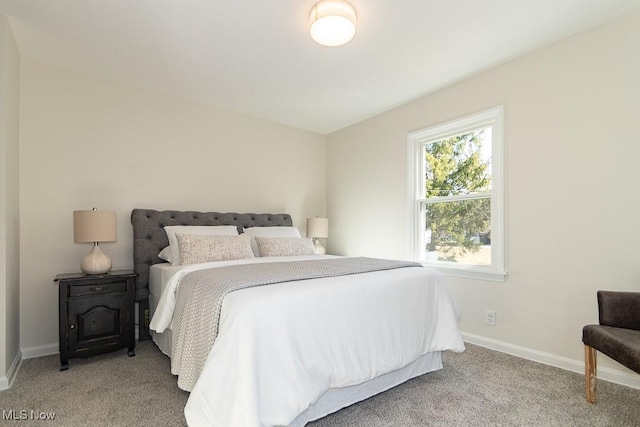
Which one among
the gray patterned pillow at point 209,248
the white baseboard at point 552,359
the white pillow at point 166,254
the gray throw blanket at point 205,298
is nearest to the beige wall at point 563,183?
the white baseboard at point 552,359

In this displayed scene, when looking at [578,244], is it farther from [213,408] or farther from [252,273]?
[213,408]

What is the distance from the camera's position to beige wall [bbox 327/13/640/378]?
2254mm

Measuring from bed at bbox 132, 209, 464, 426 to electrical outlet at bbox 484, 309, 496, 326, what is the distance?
825 millimetres

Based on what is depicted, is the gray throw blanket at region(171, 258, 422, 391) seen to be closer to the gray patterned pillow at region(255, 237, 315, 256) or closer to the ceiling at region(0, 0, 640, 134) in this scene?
the gray patterned pillow at region(255, 237, 315, 256)

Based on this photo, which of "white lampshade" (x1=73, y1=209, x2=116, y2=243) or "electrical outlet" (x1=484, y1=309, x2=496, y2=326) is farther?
"electrical outlet" (x1=484, y1=309, x2=496, y2=326)

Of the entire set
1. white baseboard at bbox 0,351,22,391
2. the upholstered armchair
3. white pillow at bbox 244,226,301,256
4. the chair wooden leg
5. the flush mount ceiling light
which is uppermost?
the flush mount ceiling light

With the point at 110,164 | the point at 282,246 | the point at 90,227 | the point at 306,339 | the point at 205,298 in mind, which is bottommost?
the point at 306,339

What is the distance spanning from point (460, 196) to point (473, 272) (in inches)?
29.6

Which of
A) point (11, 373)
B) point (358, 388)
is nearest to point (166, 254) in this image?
point (11, 373)

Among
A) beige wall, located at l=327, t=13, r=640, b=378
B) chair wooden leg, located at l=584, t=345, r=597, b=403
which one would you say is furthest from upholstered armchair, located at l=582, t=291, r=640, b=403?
beige wall, located at l=327, t=13, r=640, b=378

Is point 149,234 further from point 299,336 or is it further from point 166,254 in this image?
point 299,336

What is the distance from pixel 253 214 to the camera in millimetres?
4000

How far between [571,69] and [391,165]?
6.09 feet

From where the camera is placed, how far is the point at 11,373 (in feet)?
7.44
